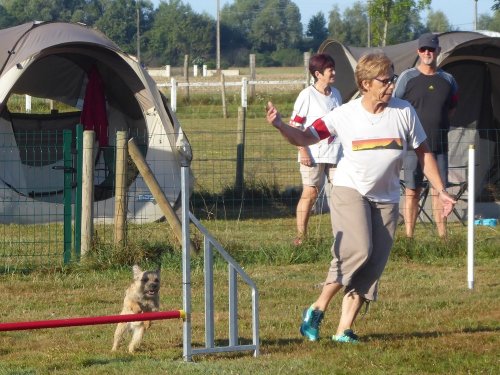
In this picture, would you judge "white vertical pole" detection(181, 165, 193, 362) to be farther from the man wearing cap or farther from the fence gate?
the man wearing cap

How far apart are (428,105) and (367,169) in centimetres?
474

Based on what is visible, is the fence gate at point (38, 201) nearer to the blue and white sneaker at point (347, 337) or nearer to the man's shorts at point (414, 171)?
the man's shorts at point (414, 171)

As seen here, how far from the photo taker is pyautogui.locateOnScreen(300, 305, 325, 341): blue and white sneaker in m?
7.09

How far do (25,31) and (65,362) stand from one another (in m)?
7.28

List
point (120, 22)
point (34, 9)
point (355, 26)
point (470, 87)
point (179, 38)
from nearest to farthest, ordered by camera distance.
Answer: point (470, 87) < point (120, 22) < point (179, 38) < point (34, 9) < point (355, 26)

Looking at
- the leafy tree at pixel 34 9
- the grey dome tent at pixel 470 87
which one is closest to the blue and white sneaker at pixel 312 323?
the grey dome tent at pixel 470 87

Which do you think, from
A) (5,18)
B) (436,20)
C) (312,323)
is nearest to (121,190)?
(312,323)

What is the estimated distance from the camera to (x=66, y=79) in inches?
630

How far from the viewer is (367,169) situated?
6.75m

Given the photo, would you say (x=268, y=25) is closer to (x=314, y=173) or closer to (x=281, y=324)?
(x=314, y=173)

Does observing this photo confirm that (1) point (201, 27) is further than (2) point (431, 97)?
Yes

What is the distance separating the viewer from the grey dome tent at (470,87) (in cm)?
1436

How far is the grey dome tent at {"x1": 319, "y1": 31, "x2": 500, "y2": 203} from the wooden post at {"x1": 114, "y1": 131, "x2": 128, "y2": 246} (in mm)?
4711

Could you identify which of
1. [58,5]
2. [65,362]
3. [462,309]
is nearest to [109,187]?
[462,309]
